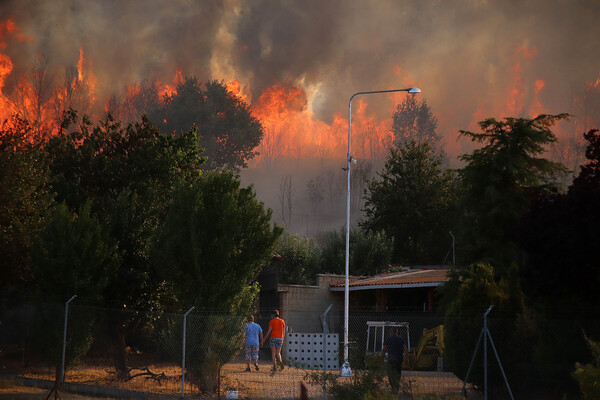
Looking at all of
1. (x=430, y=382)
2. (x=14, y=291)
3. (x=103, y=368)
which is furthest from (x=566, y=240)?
(x=14, y=291)

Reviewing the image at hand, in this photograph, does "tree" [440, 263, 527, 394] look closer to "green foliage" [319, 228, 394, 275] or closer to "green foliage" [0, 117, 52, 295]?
"green foliage" [0, 117, 52, 295]

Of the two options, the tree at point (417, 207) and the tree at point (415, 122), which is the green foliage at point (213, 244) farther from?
the tree at point (415, 122)

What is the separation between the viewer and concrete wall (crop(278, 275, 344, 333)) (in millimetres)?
35156

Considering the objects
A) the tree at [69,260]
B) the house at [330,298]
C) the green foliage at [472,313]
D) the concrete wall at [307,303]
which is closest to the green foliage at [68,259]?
the tree at [69,260]

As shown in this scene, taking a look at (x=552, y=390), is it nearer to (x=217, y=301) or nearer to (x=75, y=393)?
(x=217, y=301)

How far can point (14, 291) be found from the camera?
2508 cm

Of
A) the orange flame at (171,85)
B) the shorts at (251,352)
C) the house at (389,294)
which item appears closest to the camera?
the shorts at (251,352)

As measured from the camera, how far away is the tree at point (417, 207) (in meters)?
61.7

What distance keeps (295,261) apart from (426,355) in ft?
88.1

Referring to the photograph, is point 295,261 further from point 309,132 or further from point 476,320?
point 309,132

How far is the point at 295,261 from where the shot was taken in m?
55.0

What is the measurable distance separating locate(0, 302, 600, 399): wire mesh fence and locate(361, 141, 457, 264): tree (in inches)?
1459

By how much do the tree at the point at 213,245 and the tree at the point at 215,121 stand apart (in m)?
83.8

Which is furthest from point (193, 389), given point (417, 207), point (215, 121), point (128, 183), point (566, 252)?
point (215, 121)
